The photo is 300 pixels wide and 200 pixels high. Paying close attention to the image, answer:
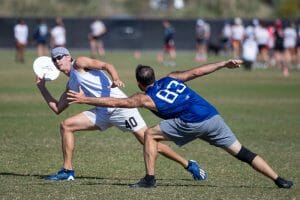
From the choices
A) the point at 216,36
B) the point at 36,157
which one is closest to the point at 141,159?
the point at 36,157

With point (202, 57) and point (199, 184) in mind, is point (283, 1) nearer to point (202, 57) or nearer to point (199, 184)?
point (202, 57)

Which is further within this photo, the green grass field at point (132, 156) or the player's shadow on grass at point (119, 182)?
the player's shadow on grass at point (119, 182)

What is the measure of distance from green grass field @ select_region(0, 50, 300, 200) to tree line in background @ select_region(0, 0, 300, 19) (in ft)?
124

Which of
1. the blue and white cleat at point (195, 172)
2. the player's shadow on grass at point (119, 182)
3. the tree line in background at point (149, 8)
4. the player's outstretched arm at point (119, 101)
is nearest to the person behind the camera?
the player's outstretched arm at point (119, 101)

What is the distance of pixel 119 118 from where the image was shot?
11586 mm

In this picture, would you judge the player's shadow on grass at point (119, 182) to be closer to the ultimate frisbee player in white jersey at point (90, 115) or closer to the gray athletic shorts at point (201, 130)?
the ultimate frisbee player in white jersey at point (90, 115)

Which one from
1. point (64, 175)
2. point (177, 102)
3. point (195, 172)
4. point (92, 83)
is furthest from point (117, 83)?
point (195, 172)

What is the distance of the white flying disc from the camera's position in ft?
39.1

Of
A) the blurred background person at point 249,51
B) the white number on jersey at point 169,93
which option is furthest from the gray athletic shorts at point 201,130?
the blurred background person at point 249,51

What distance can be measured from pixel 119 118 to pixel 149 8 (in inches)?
2220

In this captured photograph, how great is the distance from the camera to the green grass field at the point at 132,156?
10.7 metres

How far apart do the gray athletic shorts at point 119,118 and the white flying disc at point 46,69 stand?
31.1 inches

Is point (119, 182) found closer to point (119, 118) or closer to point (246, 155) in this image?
point (119, 118)

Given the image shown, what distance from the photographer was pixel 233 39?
46.2 meters
